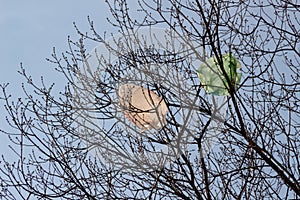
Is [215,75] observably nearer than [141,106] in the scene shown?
Yes

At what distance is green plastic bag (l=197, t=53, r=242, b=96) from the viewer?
11.2ft

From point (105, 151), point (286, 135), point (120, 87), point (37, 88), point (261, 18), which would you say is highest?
point (261, 18)

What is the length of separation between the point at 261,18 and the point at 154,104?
70.2 inches

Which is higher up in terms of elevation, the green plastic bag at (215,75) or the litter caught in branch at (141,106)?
the green plastic bag at (215,75)

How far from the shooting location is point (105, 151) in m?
3.77

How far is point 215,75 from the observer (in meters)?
3.43

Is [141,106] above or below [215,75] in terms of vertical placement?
below

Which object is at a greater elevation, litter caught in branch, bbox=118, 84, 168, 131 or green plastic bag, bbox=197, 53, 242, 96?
green plastic bag, bbox=197, 53, 242, 96

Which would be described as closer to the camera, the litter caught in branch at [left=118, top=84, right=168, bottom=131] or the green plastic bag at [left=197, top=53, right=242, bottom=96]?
the green plastic bag at [left=197, top=53, right=242, bottom=96]

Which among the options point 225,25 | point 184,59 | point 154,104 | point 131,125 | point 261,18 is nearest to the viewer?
point 154,104

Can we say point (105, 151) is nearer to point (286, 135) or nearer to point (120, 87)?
point (120, 87)

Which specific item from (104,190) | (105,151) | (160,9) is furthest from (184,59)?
(104,190)

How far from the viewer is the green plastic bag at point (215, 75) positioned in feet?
11.2

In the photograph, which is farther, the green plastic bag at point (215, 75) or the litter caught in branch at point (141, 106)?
the litter caught in branch at point (141, 106)
